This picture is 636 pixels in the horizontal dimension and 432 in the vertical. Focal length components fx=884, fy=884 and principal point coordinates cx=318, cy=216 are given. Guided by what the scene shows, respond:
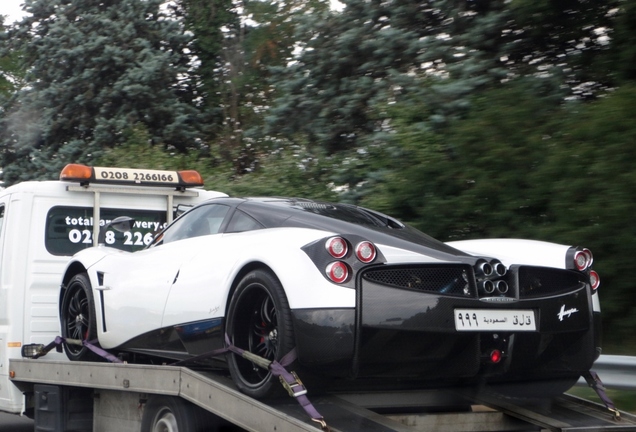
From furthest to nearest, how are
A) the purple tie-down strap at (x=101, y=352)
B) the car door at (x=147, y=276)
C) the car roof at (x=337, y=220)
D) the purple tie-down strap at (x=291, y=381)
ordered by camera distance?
the purple tie-down strap at (x=101, y=352), the car door at (x=147, y=276), the car roof at (x=337, y=220), the purple tie-down strap at (x=291, y=381)

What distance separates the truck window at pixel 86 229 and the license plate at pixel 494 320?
4.32 metres

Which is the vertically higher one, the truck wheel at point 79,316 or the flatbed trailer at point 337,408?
the truck wheel at point 79,316

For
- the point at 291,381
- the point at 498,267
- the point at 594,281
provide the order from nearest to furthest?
1. the point at 291,381
2. the point at 498,267
3. the point at 594,281

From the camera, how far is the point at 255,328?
5.03m

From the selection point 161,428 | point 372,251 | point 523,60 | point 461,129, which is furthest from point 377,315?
point 523,60

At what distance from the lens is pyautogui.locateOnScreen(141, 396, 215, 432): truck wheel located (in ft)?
17.4

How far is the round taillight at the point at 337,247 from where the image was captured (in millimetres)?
4555

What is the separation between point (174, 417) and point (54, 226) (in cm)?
323

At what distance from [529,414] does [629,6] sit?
583 centimetres

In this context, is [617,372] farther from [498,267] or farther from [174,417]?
[174,417]

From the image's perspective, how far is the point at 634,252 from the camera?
7848mm

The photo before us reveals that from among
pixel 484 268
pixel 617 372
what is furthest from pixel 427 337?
pixel 617 372

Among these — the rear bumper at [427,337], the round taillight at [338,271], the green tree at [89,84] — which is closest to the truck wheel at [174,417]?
the rear bumper at [427,337]

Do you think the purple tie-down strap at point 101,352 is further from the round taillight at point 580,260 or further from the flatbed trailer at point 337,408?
the round taillight at point 580,260
